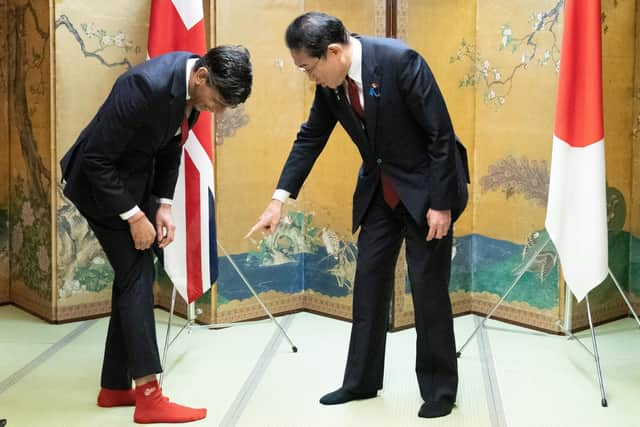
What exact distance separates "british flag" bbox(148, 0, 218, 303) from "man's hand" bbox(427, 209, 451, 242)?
1.13m

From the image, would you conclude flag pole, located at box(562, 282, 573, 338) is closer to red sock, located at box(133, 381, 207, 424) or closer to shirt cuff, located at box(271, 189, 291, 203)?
shirt cuff, located at box(271, 189, 291, 203)

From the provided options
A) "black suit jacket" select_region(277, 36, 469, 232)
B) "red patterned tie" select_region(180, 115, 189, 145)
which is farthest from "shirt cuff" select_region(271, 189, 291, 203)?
"red patterned tie" select_region(180, 115, 189, 145)

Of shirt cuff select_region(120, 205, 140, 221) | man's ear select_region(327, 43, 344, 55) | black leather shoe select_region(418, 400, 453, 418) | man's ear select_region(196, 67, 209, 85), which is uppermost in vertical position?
man's ear select_region(327, 43, 344, 55)

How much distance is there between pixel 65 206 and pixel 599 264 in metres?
2.40

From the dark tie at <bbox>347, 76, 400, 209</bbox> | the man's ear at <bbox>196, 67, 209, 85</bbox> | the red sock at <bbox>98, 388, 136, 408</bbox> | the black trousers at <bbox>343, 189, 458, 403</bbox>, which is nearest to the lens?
the man's ear at <bbox>196, 67, 209, 85</bbox>

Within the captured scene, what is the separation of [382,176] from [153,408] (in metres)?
1.07

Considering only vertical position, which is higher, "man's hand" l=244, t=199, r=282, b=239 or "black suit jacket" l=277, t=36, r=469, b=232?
"black suit jacket" l=277, t=36, r=469, b=232

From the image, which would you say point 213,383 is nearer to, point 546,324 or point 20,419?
point 20,419

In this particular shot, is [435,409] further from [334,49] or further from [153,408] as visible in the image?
[334,49]

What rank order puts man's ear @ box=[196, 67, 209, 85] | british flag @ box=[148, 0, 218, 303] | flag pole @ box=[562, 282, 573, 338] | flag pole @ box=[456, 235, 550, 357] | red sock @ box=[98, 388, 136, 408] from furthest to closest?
flag pole @ box=[562, 282, 573, 338]
flag pole @ box=[456, 235, 550, 357]
british flag @ box=[148, 0, 218, 303]
red sock @ box=[98, 388, 136, 408]
man's ear @ box=[196, 67, 209, 85]

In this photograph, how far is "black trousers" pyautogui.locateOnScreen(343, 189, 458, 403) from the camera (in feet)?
10.9

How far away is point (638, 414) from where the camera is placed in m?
3.40

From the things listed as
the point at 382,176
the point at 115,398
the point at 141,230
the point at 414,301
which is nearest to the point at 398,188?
the point at 382,176

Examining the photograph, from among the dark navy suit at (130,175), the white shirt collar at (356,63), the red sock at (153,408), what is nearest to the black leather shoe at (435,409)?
the red sock at (153,408)
